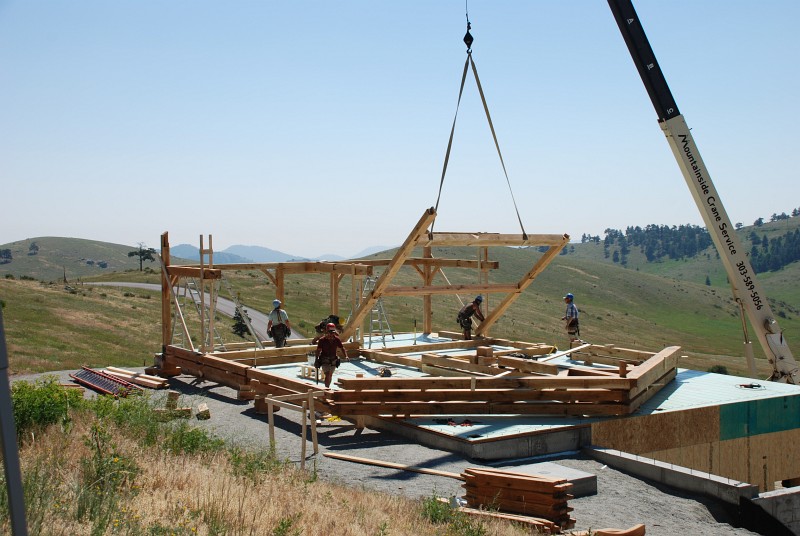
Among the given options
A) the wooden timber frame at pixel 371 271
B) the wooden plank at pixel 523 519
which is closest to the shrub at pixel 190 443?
the wooden plank at pixel 523 519

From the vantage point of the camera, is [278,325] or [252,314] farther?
[252,314]

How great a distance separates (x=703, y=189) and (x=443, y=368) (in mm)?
8627

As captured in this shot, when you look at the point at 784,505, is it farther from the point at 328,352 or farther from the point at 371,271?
the point at 371,271

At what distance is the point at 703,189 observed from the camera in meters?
20.6

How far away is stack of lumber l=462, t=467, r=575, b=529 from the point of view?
10.4 metres

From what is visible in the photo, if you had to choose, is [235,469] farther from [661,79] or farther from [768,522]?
[661,79]

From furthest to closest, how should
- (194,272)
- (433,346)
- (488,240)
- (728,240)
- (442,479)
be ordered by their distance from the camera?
(433,346) < (194,272) < (488,240) < (728,240) < (442,479)

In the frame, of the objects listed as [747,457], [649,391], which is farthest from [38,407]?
[747,457]

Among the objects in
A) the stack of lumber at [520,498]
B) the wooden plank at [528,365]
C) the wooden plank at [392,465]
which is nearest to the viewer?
the stack of lumber at [520,498]

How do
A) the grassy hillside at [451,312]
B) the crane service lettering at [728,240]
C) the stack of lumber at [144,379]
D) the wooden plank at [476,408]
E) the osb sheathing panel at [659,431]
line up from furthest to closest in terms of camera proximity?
the grassy hillside at [451,312] < the crane service lettering at [728,240] < the stack of lumber at [144,379] < the wooden plank at [476,408] < the osb sheathing panel at [659,431]

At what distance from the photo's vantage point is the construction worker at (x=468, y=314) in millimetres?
25062

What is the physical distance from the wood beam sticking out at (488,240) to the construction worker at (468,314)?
3508 millimetres

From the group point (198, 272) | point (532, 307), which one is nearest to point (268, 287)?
point (532, 307)

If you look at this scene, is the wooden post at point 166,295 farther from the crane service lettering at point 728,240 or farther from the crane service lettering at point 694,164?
the crane service lettering at point 728,240
